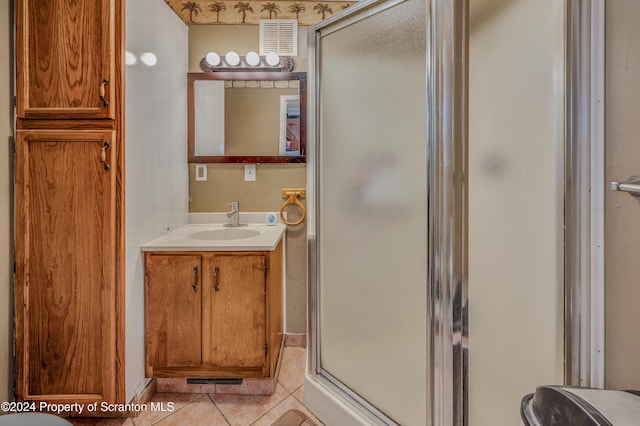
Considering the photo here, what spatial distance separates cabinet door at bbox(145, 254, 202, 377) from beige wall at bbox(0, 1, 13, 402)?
54 cm

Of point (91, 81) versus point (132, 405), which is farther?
point (132, 405)

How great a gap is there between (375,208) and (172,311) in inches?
45.2

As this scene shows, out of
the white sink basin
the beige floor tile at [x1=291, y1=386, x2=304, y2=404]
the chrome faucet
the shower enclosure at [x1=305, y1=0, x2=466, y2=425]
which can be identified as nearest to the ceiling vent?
the shower enclosure at [x1=305, y1=0, x2=466, y2=425]

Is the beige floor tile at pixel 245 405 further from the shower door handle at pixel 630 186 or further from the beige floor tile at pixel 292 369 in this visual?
the shower door handle at pixel 630 186

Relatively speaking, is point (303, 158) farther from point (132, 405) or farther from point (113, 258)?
point (132, 405)

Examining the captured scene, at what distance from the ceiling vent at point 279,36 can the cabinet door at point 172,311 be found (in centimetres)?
149

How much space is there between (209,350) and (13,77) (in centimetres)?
154

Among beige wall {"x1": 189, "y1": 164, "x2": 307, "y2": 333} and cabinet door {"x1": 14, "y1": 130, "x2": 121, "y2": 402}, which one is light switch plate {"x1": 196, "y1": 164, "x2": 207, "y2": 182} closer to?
beige wall {"x1": 189, "y1": 164, "x2": 307, "y2": 333}

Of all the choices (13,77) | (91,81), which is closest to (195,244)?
(91,81)

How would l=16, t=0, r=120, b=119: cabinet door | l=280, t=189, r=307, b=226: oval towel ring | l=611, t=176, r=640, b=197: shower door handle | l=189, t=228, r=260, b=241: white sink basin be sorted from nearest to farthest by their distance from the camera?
l=611, t=176, r=640, b=197: shower door handle → l=16, t=0, r=120, b=119: cabinet door → l=189, t=228, r=260, b=241: white sink basin → l=280, t=189, r=307, b=226: oval towel ring

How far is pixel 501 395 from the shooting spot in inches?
32.6

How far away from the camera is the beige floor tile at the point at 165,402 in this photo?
1.42 meters

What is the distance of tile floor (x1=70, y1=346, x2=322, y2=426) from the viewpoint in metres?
1.42

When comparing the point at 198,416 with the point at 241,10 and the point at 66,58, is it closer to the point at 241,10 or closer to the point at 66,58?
the point at 66,58
